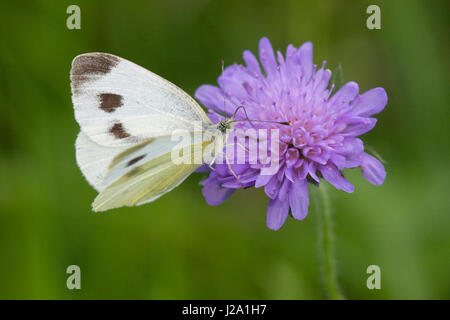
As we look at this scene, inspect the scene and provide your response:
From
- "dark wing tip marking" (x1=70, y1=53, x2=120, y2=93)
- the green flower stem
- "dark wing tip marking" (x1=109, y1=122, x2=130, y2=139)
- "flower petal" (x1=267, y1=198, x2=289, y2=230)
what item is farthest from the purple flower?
"dark wing tip marking" (x1=70, y1=53, x2=120, y2=93)

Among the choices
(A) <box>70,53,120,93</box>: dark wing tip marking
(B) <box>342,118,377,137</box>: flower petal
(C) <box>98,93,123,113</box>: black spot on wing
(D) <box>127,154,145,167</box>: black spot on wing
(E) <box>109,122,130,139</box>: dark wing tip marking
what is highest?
(A) <box>70,53,120,93</box>: dark wing tip marking

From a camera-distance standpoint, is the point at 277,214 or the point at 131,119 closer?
the point at 277,214

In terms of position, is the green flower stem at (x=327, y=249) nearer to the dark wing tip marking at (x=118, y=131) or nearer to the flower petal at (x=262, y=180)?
the flower petal at (x=262, y=180)

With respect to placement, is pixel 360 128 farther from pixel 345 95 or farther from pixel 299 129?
pixel 299 129

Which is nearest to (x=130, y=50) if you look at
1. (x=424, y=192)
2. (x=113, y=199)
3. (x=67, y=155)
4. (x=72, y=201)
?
(x=67, y=155)

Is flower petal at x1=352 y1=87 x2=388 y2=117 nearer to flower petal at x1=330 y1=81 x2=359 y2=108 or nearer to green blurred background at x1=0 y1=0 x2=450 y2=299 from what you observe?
flower petal at x1=330 y1=81 x2=359 y2=108

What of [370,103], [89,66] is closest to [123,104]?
[89,66]

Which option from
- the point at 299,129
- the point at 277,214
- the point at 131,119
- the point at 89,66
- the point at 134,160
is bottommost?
the point at 277,214

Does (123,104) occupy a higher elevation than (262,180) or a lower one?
higher
